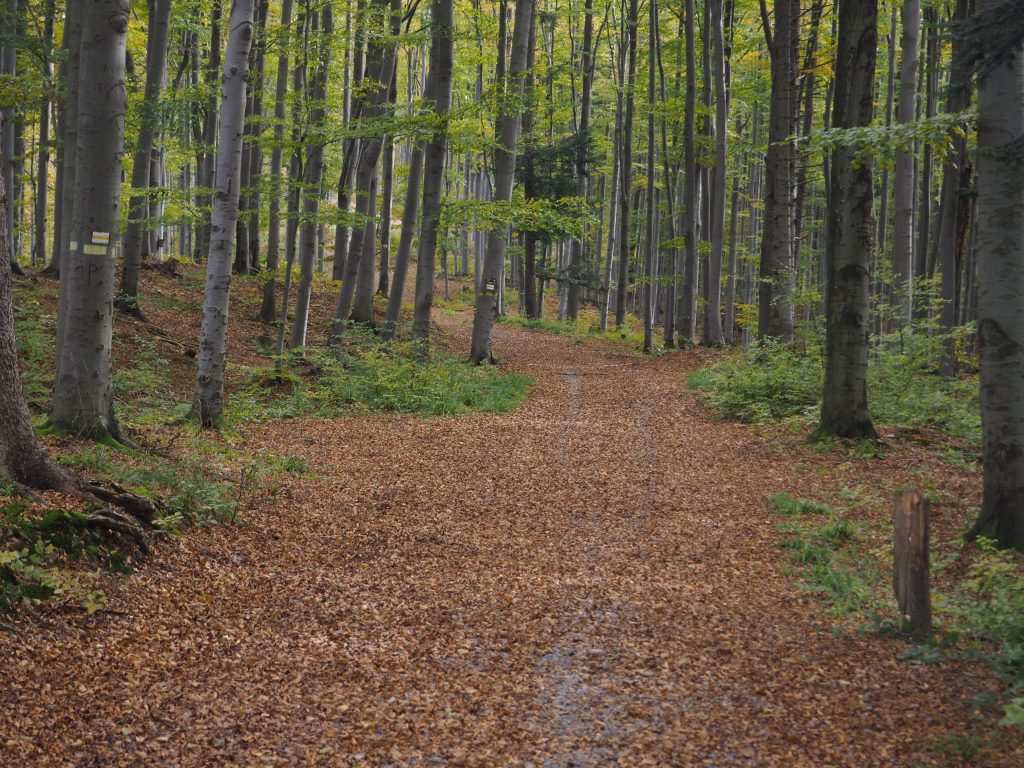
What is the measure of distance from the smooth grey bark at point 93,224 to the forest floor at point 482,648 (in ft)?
6.31

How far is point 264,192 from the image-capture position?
1409 cm

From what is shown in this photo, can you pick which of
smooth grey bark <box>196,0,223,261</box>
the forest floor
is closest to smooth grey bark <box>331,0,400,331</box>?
smooth grey bark <box>196,0,223,261</box>

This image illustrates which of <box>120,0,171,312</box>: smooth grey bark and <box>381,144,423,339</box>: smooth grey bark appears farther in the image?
<box>381,144,423,339</box>: smooth grey bark

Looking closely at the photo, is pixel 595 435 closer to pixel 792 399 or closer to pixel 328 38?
pixel 792 399

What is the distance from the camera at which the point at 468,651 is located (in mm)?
4770

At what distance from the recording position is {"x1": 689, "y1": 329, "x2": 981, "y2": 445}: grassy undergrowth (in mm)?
11453

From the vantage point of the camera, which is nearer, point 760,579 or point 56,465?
point 56,465

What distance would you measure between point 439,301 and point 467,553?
30966 mm

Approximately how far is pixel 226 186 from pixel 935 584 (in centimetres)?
815

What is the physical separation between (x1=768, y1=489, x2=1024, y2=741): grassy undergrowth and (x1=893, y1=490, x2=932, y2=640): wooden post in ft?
0.46

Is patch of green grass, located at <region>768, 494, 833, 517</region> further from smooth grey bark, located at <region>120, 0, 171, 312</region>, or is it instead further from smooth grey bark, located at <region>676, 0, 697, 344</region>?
smooth grey bark, located at <region>676, 0, 697, 344</region>

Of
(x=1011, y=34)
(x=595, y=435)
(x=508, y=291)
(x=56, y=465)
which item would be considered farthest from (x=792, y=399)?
(x=508, y=291)

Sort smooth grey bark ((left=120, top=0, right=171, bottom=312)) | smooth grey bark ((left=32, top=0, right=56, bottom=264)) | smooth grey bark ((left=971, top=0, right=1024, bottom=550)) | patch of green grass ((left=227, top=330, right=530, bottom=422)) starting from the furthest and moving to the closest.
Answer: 1. smooth grey bark ((left=120, top=0, right=171, bottom=312))
2. patch of green grass ((left=227, top=330, right=530, bottom=422))
3. smooth grey bark ((left=32, top=0, right=56, bottom=264))
4. smooth grey bark ((left=971, top=0, right=1024, bottom=550))

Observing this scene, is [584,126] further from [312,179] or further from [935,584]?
[935,584]
